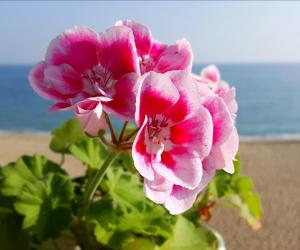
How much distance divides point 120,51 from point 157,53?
0.17 feet

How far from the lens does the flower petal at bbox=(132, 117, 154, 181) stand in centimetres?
39

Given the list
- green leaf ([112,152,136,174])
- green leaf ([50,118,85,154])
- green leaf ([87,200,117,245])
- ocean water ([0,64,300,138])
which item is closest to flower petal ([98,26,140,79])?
green leaf ([87,200,117,245])

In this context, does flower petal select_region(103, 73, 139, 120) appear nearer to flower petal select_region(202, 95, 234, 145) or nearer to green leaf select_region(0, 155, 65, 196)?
flower petal select_region(202, 95, 234, 145)

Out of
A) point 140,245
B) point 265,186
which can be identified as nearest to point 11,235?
point 140,245

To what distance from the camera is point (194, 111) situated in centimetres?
42

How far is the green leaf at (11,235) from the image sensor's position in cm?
68

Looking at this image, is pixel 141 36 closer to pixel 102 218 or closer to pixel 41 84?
pixel 41 84

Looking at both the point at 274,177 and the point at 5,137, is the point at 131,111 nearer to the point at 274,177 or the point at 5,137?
the point at 274,177

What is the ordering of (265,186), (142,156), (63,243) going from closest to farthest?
1. (142,156)
2. (63,243)
3. (265,186)

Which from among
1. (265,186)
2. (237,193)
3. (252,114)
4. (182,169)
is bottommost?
(252,114)

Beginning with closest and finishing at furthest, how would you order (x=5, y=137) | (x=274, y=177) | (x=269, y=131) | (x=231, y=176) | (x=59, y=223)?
(x=59, y=223) → (x=231, y=176) → (x=274, y=177) → (x=5, y=137) → (x=269, y=131)

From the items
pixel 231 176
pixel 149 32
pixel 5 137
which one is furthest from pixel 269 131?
pixel 149 32

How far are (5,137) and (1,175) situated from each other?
162cm

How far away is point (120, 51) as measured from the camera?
435 mm
